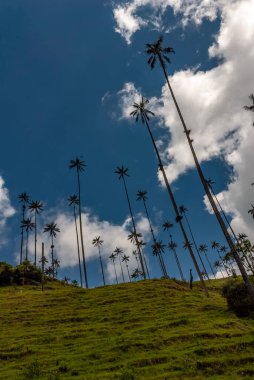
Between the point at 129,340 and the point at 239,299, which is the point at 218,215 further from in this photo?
the point at 129,340

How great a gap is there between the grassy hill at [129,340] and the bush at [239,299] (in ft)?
3.83

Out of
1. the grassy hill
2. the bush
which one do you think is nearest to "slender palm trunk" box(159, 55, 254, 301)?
the bush

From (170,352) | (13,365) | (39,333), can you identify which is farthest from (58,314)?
(170,352)

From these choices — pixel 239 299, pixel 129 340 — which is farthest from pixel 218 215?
pixel 129 340

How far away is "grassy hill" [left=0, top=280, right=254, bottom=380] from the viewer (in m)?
19.7

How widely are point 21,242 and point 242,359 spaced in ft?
325

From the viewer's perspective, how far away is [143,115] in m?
58.0

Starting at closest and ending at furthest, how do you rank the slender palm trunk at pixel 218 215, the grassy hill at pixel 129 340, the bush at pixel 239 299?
the grassy hill at pixel 129 340 < the slender palm trunk at pixel 218 215 < the bush at pixel 239 299

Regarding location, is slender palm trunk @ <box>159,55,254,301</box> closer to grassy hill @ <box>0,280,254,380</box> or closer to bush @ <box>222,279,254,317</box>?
bush @ <box>222,279,254,317</box>

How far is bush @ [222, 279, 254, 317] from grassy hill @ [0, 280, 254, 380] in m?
1.17

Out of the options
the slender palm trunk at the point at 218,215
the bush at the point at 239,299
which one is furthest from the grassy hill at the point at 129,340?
the slender palm trunk at the point at 218,215

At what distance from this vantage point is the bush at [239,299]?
108ft

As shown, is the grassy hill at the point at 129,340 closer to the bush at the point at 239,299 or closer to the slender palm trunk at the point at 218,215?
the bush at the point at 239,299

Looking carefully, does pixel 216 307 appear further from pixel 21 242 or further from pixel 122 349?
pixel 21 242
